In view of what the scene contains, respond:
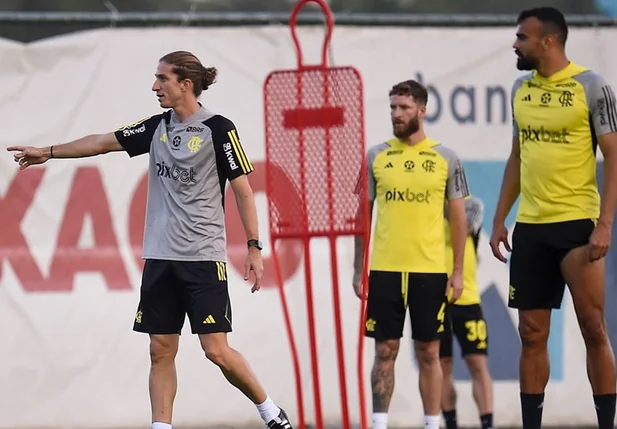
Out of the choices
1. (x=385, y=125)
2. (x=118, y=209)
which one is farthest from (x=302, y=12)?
(x=118, y=209)

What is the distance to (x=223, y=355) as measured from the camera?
6887mm

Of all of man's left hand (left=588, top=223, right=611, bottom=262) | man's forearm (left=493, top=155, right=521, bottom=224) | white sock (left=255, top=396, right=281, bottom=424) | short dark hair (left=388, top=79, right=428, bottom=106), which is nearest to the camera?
man's left hand (left=588, top=223, right=611, bottom=262)

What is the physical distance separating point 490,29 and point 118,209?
3415 millimetres

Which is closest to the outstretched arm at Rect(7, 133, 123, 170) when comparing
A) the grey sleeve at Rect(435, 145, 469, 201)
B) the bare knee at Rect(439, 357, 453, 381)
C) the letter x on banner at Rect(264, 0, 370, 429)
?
the letter x on banner at Rect(264, 0, 370, 429)

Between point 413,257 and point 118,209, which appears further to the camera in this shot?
point 118,209

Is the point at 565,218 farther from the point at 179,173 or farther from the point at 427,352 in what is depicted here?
the point at 179,173

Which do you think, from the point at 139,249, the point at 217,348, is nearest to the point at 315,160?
the point at 217,348

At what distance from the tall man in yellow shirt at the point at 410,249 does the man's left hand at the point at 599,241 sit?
1.52 metres

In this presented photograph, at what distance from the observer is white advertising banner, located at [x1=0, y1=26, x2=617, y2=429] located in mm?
10047

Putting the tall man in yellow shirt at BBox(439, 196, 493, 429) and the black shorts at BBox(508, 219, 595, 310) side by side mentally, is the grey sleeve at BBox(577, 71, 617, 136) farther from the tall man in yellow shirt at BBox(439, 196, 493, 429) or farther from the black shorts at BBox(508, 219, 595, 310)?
the tall man in yellow shirt at BBox(439, 196, 493, 429)

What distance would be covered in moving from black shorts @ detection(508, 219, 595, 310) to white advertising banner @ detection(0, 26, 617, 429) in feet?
11.2

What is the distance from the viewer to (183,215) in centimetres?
685

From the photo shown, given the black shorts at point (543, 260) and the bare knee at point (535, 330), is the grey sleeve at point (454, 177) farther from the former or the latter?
the bare knee at point (535, 330)

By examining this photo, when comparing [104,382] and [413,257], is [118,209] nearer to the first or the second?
[104,382]
